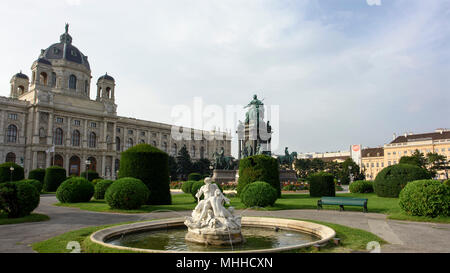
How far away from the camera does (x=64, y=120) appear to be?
204ft

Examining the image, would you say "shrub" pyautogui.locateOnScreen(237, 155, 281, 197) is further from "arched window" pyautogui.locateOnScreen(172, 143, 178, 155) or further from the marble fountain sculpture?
"arched window" pyautogui.locateOnScreen(172, 143, 178, 155)

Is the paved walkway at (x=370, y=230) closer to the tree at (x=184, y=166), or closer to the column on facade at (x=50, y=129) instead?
the tree at (x=184, y=166)

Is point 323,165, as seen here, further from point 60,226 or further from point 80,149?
point 60,226

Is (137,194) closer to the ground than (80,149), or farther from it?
closer to the ground

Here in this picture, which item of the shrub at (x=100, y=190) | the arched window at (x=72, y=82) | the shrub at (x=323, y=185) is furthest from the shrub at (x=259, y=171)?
the arched window at (x=72, y=82)

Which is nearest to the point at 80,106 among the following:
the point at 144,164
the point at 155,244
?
the point at 144,164

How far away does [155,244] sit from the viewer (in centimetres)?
771

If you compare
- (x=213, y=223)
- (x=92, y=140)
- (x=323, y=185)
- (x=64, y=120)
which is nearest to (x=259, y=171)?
(x=323, y=185)

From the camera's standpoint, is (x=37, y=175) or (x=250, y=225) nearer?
(x=250, y=225)

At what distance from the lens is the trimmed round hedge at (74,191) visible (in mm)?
18703

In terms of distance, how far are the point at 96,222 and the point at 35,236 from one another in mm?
3099

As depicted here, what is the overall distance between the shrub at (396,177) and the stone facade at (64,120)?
4322 centimetres

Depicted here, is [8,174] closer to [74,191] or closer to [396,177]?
[74,191]

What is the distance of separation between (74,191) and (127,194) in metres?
6.25
